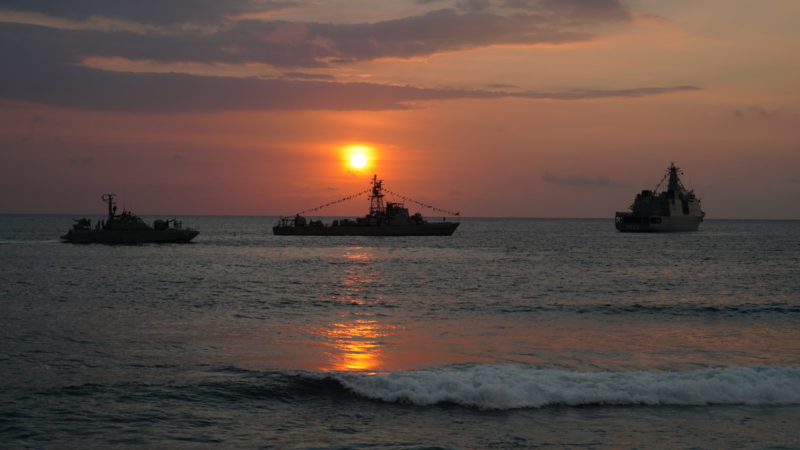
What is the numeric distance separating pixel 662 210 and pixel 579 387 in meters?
157

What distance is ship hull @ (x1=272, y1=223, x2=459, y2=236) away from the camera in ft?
434

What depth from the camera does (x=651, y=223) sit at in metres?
162

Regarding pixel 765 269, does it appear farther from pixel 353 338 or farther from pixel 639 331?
pixel 353 338

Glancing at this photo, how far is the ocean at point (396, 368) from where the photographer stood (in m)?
14.3

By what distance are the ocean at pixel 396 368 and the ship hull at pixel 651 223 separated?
125771 millimetres

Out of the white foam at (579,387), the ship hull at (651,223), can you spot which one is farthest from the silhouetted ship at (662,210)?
the white foam at (579,387)

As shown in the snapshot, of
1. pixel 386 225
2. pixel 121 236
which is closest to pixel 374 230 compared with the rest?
pixel 386 225

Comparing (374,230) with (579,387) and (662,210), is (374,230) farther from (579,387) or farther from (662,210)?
(579,387)

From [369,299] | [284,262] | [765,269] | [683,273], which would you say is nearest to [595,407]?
[369,299]

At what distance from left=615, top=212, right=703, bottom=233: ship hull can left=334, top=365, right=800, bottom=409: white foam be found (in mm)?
151492

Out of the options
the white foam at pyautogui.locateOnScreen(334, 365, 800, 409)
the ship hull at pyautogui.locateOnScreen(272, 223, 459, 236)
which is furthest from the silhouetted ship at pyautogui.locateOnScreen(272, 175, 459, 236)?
the white foam at pyautogui.locateOnScreen(334, 365, 800, 409)

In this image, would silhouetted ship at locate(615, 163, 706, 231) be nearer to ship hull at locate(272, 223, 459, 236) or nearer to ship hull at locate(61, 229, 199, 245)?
ship hull at locate(272, 223, 459, 236)

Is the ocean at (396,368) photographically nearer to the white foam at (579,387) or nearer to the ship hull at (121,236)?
the white foam at (579,387)

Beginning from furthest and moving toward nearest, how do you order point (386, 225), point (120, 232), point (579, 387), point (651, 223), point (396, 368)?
point (651, 223), point (386, 225), point (120, 232), point (396, 368), point (579, 387)
